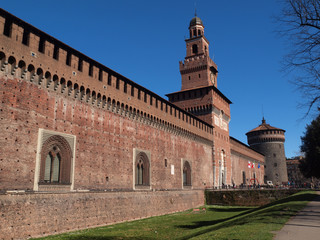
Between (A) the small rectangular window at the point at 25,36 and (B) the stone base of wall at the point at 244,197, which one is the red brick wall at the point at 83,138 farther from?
(B) the stone base of wall at the point at 244,197

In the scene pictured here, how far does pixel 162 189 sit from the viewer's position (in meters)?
22.2

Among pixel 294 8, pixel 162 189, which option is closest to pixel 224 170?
pixel 162 189

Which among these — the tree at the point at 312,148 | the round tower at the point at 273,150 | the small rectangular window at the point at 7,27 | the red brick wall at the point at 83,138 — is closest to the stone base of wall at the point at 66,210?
the red brick wall at the point at 83,138

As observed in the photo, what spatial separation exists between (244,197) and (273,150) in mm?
30186

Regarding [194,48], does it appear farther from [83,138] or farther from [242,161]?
[83,138]

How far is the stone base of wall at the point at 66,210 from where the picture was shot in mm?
11039

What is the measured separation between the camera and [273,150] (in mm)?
55844

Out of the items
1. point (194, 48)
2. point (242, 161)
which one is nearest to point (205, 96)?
point (194, 48)

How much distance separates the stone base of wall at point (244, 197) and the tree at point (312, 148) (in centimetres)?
494

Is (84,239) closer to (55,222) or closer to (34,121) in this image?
(55,222)

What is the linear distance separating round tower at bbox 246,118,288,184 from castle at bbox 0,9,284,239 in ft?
115

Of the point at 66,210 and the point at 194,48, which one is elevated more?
the point at 194,48

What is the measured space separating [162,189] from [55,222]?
35.2 ft

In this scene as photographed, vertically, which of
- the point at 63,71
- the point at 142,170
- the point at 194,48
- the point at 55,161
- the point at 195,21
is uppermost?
the point at 195,21
